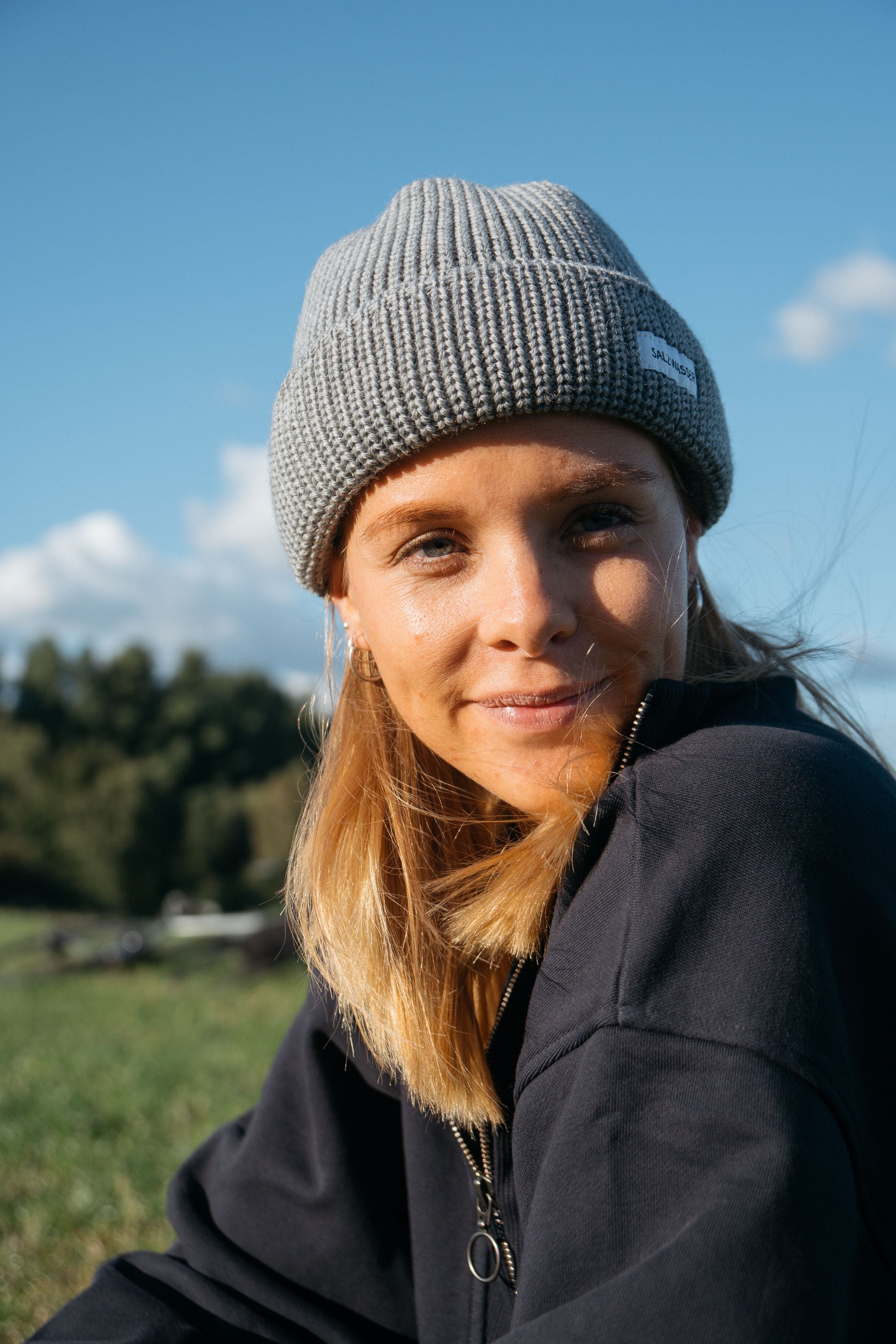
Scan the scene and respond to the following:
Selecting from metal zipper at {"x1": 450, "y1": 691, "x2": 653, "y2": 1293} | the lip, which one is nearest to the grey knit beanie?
the lip

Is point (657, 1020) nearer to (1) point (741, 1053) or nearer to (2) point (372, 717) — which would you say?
(1) point (741, 1053)

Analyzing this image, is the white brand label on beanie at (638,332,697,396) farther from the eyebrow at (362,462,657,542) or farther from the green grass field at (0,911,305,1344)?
the green grass field at (0,911,305,1344)

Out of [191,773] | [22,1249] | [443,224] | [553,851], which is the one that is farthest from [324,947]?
[191,773]

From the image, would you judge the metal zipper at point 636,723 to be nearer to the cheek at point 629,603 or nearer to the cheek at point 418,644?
the cheek at point 629,603

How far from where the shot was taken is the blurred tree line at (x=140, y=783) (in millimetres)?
24219

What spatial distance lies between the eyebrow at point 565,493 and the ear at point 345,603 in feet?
0.96

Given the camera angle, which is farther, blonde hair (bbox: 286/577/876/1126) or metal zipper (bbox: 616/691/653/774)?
blonde hair (bbox: 286/577/876/1126)

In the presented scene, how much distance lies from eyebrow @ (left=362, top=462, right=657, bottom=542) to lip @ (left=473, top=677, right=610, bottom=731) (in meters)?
0.29

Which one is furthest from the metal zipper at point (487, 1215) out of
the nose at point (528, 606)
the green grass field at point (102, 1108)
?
the green grass field at point (102, 1108)

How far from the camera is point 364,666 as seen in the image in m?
2.13

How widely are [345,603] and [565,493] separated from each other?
68 centimetres

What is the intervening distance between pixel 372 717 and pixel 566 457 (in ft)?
2.30

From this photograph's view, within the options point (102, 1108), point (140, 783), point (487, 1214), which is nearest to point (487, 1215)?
point (487, 1214)

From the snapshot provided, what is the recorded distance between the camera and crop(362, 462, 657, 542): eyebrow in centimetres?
160
